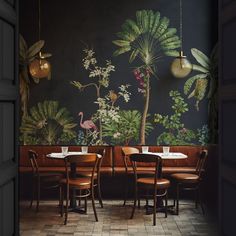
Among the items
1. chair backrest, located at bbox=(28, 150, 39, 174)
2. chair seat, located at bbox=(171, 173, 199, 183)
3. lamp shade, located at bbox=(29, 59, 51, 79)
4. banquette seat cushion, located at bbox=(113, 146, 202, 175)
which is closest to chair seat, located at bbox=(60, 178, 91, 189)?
chair backrest, located at bbox=(28, 150, 39, 174)

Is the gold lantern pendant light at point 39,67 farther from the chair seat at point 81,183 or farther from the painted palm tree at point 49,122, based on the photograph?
the chair seat at point 81,183

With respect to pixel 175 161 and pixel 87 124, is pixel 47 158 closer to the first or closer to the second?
pixel 87 124

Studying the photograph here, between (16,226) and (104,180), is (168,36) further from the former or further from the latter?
(16,226)

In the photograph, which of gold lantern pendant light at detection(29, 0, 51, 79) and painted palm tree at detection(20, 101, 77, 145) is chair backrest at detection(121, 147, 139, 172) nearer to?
painted palm tree at detection(20, 101, 77, 145)

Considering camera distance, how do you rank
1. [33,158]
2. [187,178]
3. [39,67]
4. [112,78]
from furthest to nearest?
[112,78]
[39,67]
[33,158]
[187,178]

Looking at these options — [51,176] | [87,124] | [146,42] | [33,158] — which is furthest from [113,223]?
[146,42]

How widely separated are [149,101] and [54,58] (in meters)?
1.74

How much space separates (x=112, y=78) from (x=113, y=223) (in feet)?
8.92

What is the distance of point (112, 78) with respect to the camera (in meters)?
7.96

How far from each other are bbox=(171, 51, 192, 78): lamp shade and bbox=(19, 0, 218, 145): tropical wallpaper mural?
9 centimetres

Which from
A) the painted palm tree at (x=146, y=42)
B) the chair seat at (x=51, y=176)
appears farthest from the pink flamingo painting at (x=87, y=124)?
the chair seat at (x=51, y=176)

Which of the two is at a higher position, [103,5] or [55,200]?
[103,5]

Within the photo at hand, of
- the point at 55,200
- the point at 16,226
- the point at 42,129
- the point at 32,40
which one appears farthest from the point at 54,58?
Result: the point at 16,226

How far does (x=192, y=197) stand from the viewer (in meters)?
7.78
